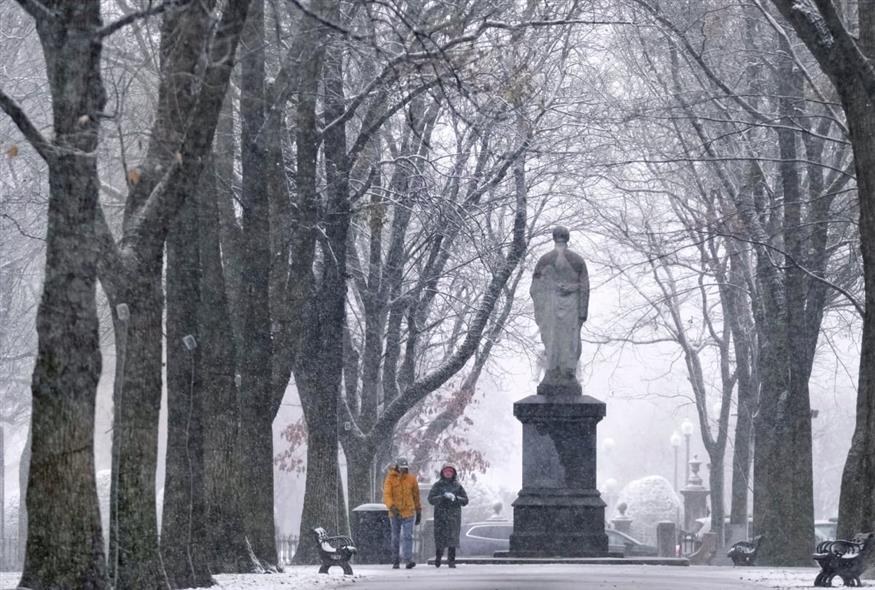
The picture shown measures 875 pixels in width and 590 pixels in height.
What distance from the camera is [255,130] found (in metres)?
20.7

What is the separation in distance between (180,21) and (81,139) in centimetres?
191

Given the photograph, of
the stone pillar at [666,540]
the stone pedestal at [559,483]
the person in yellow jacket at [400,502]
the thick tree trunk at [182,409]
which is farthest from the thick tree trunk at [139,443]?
the stone pillar at [666,540]

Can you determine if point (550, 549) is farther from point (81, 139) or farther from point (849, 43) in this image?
point (81, 139)

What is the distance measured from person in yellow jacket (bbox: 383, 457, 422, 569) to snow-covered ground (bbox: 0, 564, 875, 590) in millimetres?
428

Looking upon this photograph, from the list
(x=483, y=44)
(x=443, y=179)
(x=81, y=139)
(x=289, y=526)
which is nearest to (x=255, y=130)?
(x=483, y=44)

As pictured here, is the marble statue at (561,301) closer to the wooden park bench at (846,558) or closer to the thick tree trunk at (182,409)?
the wooden park bench at (846,558)

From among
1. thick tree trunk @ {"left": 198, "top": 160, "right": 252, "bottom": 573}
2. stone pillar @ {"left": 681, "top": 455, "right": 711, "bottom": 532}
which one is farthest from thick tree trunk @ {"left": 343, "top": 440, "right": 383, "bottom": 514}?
stone pillar @ {"left": 681, "top": 455, "right": 711, "bottom": 532}

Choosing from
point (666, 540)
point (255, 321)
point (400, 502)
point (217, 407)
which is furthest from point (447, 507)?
point (666, 540)

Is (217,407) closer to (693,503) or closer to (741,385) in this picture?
(741,385)

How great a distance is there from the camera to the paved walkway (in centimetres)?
1798

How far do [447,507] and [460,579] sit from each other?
153 inches

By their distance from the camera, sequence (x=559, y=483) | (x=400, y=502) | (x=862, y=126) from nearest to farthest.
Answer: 1. (x=862, y=126)
2. (x=400, y=502)
3. (x=559, y=483)

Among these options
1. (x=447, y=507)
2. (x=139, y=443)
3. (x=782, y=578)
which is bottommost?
(x=782, y=578)

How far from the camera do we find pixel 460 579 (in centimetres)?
1975
